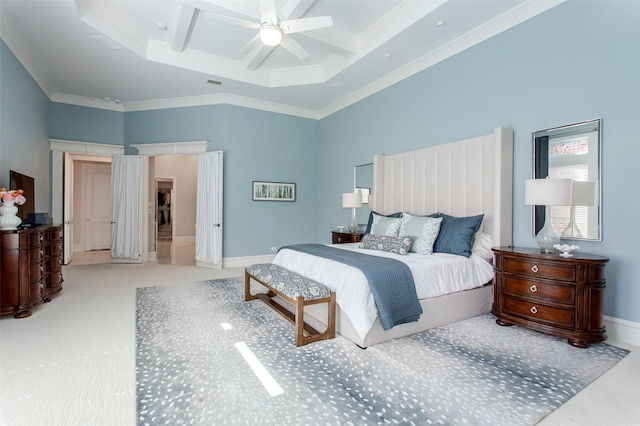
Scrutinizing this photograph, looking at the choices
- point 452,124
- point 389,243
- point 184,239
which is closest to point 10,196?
point 389,243

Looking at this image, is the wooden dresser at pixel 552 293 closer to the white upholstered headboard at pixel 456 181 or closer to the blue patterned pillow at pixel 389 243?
the white upholstered headboard at pixel 456 181

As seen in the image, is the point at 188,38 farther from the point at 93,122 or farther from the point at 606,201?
the point at 606,201

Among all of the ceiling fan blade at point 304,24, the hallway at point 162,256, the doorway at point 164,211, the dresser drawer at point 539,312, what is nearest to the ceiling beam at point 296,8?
the ceiling fan blade at point 304,24

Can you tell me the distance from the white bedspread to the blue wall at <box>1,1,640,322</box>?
74 centimetres

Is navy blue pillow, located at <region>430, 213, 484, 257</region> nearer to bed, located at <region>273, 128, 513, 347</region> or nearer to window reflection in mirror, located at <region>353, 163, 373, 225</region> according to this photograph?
bed, located at <region>273, 128, 513, 347</region>

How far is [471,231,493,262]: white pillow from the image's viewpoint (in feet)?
11.2

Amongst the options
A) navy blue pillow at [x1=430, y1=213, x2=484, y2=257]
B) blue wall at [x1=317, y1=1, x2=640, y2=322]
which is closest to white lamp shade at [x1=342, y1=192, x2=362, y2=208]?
blue wall at [x1=317, y1=1, x2=640, y2=322]

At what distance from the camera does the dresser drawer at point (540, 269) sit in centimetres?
254

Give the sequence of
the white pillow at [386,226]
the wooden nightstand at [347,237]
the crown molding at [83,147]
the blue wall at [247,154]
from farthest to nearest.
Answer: the blue wall at [247,154], the crown molding at [83,147], the wooden nightstand at [347,237], the white pillow at [386,226]

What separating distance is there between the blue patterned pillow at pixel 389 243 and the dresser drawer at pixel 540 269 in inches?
37.3

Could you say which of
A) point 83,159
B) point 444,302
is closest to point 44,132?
point 83,159

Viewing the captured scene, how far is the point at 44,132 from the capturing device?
5.38 meters

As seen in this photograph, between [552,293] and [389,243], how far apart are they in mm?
1552

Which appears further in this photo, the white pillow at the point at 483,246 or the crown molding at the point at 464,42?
the white pillow at the point at 483,246
